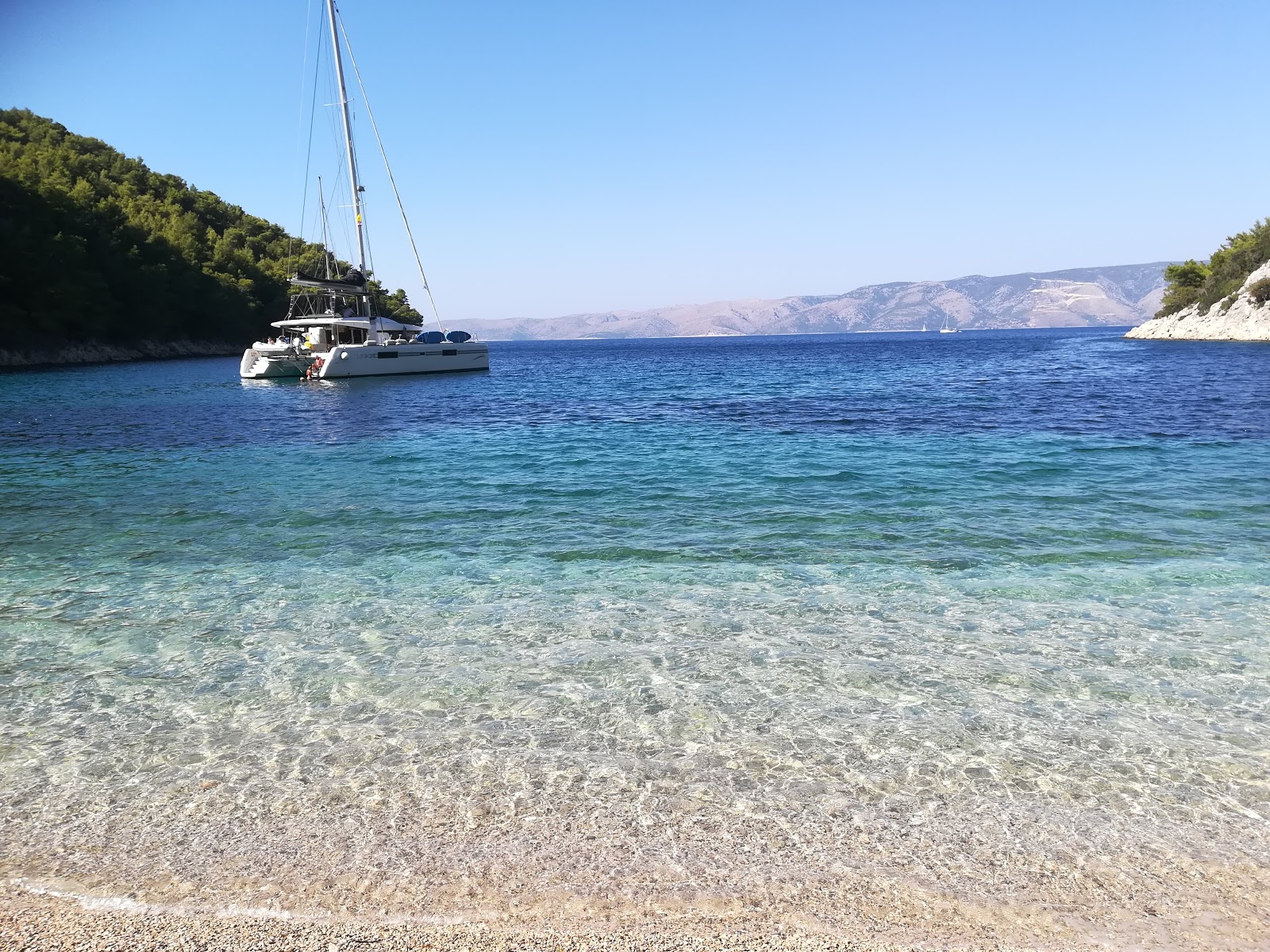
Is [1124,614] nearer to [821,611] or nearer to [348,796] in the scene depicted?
[821,611]

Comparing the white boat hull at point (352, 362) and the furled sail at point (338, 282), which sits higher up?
the furled sail at point (338, 282)

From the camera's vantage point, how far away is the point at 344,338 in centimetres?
4681

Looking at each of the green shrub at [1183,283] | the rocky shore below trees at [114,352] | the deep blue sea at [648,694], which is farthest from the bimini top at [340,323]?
the green shrub at [1183,283]

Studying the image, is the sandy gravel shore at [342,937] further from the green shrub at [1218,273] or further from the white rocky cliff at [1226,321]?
the green shrub at [1218,273]

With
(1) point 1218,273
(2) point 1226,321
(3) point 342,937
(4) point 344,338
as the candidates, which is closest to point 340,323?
(4) point 344,338

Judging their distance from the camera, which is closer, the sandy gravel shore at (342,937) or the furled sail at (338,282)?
the sandy gravel shore at (342,937)

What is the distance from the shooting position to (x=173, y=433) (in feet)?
74.2

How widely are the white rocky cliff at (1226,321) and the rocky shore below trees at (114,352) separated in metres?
93.4

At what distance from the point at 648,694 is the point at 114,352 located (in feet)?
246

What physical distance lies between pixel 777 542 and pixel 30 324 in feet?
219

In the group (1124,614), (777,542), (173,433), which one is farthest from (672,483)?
(173,433)

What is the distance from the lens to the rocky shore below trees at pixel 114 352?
186ft

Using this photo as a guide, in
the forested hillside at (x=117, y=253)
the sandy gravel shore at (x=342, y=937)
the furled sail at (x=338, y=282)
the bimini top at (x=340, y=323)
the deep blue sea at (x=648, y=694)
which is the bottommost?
the deep blue sea at (x=648, y=694)

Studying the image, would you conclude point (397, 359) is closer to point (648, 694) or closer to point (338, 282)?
point (338, 282)
